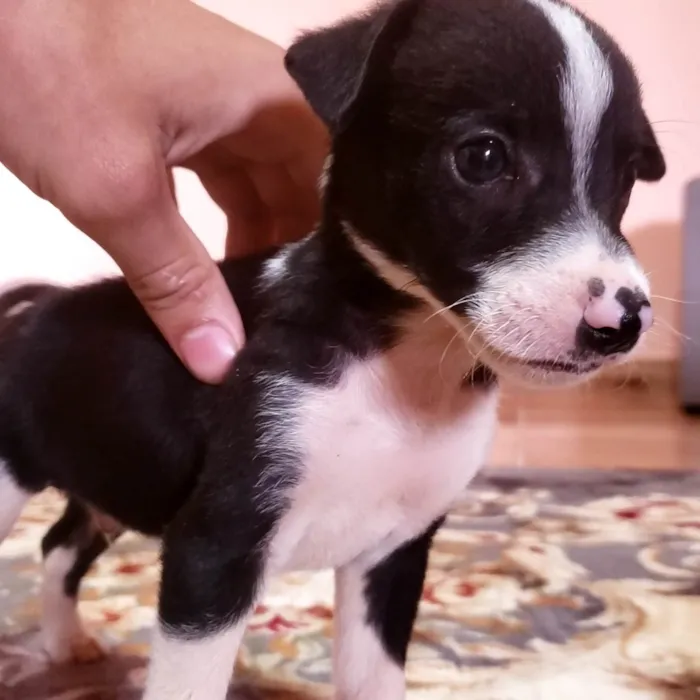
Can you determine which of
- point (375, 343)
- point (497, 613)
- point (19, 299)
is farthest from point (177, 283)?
point (497, 613)

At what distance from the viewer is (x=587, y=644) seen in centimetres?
125

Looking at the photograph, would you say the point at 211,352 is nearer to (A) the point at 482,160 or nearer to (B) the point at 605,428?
(A) the point at 482,160

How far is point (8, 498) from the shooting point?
3.46ft

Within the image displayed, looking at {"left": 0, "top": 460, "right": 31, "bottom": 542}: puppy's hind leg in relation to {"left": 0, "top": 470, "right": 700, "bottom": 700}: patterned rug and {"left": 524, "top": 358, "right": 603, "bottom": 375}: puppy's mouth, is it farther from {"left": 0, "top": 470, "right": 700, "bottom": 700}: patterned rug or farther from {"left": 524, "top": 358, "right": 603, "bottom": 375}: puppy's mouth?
{"left": 524, "top": 358, "right": 603, "bottom": 375}: puppy's mouth

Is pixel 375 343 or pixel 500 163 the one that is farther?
pixel 375 343

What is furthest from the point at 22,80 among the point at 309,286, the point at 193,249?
the point at 309,286

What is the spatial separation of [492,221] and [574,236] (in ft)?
0.23

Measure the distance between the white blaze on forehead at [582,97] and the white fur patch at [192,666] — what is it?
51 centimetres

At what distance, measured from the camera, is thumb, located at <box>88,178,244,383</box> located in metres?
0.91

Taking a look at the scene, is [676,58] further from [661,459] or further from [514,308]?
[514,308]

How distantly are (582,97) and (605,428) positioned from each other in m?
2.02

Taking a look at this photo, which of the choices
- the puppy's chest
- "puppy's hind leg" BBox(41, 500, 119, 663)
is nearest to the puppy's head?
the puppy's chest

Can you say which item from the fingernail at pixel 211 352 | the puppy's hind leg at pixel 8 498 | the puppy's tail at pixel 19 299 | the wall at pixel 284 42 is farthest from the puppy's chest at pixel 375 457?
the wall at pixel 284 42

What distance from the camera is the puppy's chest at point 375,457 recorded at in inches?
33.5
